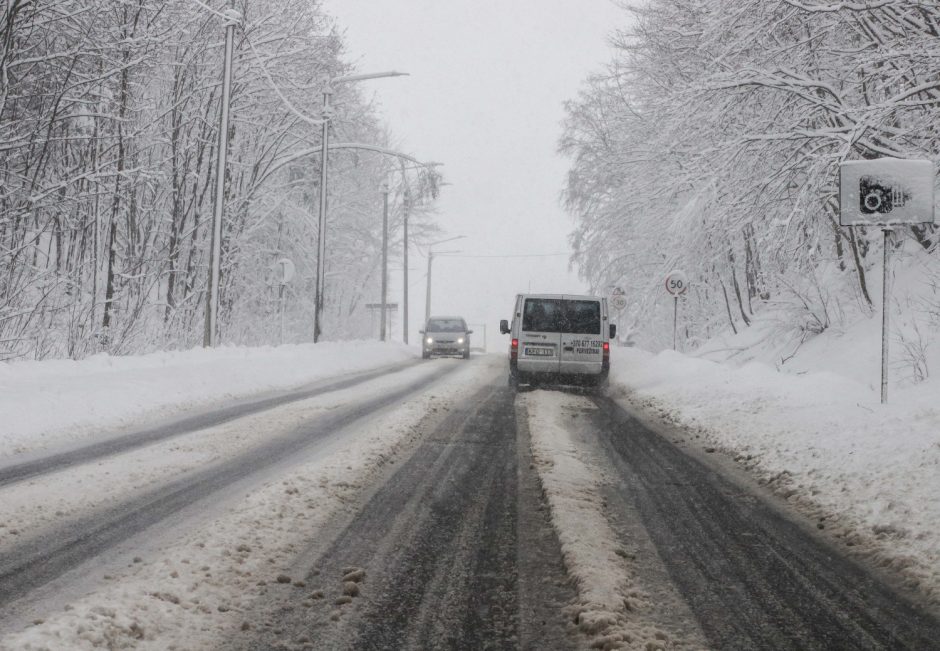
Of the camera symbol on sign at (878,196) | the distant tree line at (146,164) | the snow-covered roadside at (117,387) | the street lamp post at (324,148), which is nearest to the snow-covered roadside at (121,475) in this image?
the snow-covered roadside at (117,387)

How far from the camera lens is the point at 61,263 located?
58.6 ft

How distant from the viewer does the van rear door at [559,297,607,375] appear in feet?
53.7

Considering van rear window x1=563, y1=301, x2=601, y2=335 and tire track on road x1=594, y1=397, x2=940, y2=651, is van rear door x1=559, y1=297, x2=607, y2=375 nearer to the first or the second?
van rear window x1=563, y1=301, x2=601, y2=335

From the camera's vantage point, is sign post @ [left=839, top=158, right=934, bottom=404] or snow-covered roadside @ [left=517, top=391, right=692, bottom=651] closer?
snow-covered roadside @ [left=517, top=391, right=692, bottom=651]

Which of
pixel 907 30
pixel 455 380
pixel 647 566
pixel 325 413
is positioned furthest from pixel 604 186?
pixel 647 566

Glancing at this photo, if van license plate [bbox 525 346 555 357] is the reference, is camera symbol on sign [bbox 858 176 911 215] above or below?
above

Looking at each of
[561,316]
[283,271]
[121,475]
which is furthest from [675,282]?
[121,475]

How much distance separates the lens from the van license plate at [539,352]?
1650cm

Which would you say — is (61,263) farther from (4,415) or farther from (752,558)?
(752,558)

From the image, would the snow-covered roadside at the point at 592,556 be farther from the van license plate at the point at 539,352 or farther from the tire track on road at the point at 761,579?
the van license plate at the point at 539,352

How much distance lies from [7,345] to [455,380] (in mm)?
9479

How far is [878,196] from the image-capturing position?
29.8ft

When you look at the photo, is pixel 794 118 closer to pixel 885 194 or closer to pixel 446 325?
pixel 885 194

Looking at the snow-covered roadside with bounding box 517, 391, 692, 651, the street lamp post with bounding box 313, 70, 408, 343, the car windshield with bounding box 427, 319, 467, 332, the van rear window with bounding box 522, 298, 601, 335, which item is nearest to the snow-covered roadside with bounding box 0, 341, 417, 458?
the snow-covered roadside with bounding box 517, 391, 692, 651
